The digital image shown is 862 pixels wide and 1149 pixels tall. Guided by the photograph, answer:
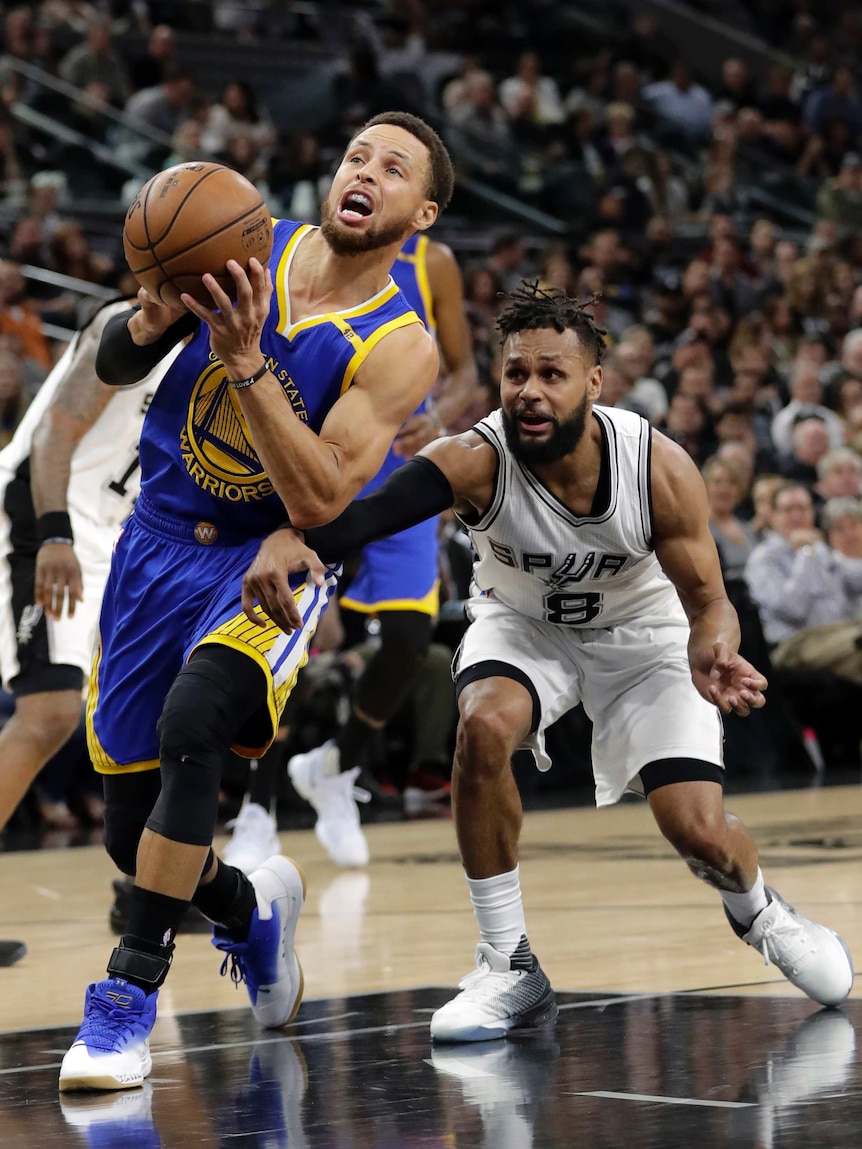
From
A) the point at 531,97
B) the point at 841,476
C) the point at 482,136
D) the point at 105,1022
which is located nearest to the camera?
the point at 105,1022

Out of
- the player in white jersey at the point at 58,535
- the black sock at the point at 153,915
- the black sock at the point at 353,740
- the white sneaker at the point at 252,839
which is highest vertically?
the black sock at the point at 153,915

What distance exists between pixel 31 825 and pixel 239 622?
5662mm

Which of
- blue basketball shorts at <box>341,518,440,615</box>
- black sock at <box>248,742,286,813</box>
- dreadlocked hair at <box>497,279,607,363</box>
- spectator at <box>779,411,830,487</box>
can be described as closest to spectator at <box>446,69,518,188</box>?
spectator at <box>779,411,830,487</box>

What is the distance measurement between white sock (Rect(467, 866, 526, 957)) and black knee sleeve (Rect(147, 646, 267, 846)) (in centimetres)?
72

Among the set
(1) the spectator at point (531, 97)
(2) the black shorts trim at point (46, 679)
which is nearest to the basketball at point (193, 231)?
(2) the black shorts trim at point (46, 679)

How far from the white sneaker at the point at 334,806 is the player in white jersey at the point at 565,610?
115 inches

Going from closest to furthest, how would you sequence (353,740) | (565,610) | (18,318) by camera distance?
1. (565,610)
2. (353,740)
3. (18,318)

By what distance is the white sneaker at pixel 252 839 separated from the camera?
260 inches

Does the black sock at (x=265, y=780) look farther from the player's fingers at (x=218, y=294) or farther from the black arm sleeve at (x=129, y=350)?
the player's fingers at (x=218, y=294)

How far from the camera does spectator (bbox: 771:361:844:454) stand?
40.0 feet

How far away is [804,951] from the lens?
4020 millimetres

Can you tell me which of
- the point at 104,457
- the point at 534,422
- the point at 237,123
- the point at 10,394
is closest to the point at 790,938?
the point at 534,422

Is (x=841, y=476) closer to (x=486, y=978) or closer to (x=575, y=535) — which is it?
(x=575, y=535)

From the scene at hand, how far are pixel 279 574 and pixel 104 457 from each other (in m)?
2.39
